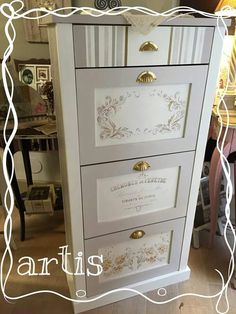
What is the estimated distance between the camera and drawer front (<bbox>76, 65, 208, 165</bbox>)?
0.86m

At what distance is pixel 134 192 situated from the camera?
3.58 feet

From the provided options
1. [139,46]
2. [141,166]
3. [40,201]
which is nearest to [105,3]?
[139,46]

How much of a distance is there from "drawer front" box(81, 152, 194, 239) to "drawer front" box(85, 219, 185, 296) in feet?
0.17

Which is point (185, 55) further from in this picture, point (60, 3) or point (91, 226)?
point (60, 3)

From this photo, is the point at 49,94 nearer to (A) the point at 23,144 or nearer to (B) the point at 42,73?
(B) the point at 42,73

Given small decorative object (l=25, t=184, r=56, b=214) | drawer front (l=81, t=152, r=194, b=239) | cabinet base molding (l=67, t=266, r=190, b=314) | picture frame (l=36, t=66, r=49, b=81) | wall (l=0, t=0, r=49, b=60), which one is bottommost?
cabinet base molding (l=67, t=266, r=190, b=314)

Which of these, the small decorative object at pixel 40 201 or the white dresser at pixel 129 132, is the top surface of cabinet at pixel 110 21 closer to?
the white dresser at pixel 129 132

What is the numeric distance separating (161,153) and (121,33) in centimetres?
44

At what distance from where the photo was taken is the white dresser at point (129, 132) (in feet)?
2.68

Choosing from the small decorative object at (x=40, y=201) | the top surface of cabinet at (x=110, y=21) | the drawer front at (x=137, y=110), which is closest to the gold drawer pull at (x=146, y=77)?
the drawer front at (x=137, y=110)

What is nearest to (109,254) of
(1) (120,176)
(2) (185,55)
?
(1) (120,176)

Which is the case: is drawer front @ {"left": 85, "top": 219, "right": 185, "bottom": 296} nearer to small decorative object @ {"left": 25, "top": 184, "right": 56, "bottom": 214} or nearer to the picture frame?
small decorative object @ {"left": 25, "top": 184, "right": 56, "bottom": 214}

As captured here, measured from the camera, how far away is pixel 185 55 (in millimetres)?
894

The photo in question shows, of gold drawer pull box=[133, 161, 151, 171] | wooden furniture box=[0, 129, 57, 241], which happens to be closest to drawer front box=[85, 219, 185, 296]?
gold drawer pull box=[133, 161, 151, 171]
